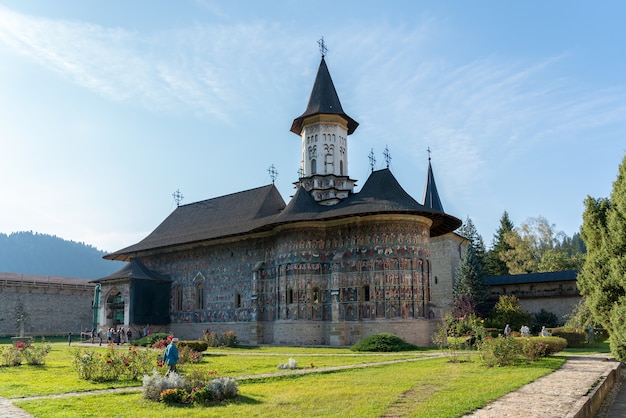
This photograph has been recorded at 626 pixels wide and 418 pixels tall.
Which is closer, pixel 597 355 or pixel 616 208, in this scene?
pixel 616 208

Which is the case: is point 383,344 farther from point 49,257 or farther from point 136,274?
point 49,257

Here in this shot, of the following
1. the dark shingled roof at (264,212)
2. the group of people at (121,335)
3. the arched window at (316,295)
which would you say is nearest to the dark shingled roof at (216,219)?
the dark shingled roof at (264,212)

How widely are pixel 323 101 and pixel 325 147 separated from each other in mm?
3012

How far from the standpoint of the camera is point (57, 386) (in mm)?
12703

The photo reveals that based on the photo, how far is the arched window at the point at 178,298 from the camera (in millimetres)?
37562

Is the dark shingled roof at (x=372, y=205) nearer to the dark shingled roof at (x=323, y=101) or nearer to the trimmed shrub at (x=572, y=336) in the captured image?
the dark shingled roof at (x=323, y=101)

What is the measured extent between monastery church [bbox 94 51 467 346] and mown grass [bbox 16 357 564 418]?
13.5 meters

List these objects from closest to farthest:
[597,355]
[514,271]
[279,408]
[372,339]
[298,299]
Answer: [279,408] < [597,355] < [372,339] < [298,299] < [514,271]

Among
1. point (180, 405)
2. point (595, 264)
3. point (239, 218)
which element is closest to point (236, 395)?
point (180, 405)

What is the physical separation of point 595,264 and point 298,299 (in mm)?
16099

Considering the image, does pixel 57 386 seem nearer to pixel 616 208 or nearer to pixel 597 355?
pixel 616 208

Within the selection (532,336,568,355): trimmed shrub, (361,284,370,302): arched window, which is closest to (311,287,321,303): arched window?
(361,284,370,302): arched window

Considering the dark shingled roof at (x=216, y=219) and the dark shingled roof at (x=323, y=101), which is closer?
the dark shingled roof at (x=216, y=219)

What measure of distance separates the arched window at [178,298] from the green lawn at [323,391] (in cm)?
1977
